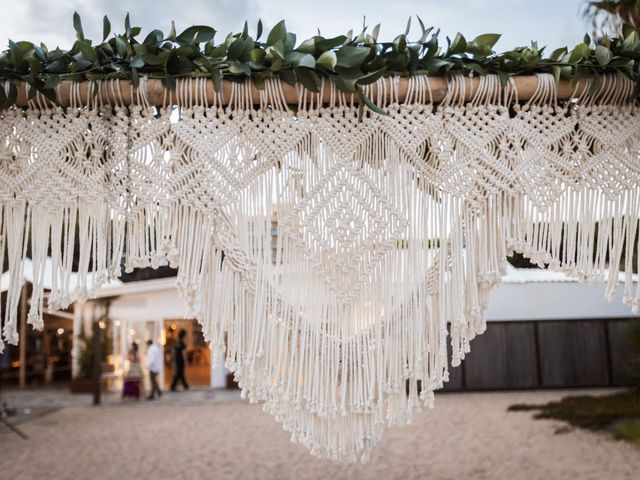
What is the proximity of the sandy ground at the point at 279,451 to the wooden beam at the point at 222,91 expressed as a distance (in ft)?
13.2

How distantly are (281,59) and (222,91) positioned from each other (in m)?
0.15

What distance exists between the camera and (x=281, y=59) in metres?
1.12

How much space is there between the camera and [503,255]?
1.18 m

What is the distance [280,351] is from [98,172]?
56 cm

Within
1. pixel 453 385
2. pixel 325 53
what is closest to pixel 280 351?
pixel 325 53

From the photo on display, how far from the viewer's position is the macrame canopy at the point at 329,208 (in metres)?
1.17

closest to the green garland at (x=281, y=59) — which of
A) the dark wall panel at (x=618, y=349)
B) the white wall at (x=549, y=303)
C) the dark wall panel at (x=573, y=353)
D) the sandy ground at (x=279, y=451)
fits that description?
the sandy ground at (x=279, y=451)

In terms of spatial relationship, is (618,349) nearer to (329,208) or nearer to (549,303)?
(549,303)

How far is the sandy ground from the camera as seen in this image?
15.3 feet

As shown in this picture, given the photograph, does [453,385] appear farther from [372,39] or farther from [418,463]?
[372,39]

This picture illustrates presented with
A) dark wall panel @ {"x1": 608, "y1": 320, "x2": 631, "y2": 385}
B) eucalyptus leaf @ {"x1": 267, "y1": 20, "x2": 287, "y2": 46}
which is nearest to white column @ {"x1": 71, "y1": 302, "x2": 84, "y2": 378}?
dark wall panel @ {"x1": 608, "y1": 320, "x2": 631, "y2": 385}

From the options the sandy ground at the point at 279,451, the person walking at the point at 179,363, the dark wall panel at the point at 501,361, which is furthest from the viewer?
the person walking at the point at 179,363

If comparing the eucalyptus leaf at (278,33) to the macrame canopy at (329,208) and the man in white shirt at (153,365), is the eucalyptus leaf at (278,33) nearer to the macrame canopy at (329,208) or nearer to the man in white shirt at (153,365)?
the macrame canopy at (329,208)

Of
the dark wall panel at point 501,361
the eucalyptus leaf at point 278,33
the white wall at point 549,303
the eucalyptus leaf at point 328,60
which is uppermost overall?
the eucalyptus leaf at point 278,33
